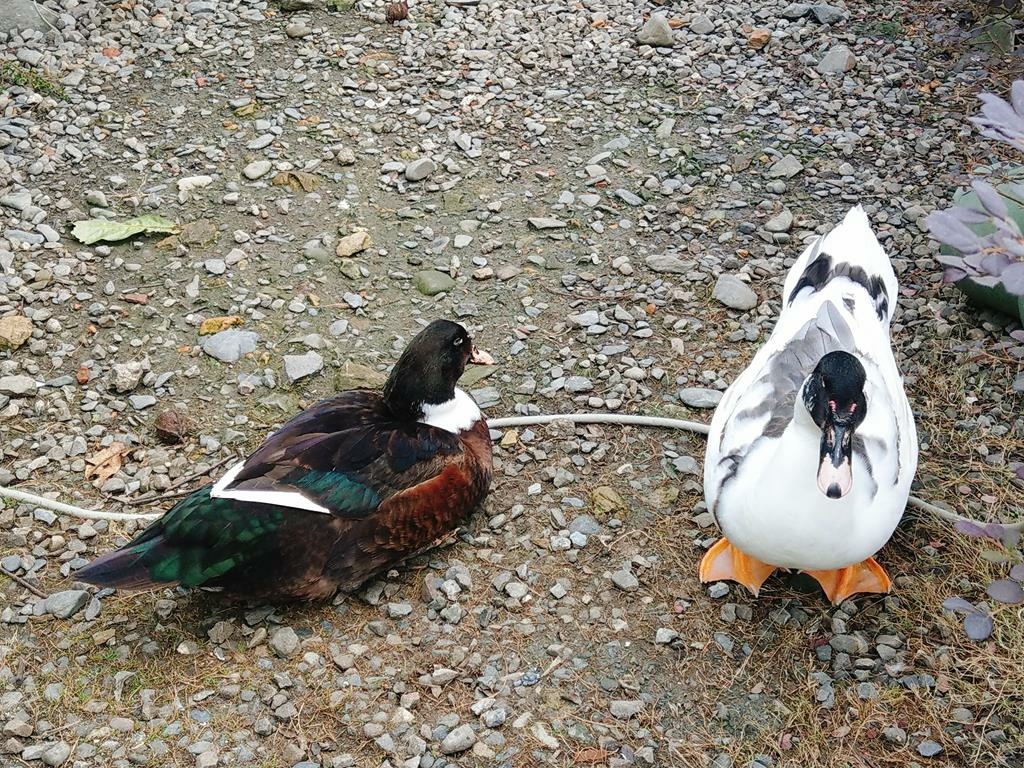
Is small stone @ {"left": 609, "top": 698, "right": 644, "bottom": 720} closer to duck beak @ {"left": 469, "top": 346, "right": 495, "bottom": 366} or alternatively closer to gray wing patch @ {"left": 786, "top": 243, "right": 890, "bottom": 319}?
duck beak @ {"left": 469, "top": 346, "right": 495, "bottom": 366}

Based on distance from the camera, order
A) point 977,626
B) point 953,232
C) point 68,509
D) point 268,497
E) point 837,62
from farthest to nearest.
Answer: point 837,62
point 68,509
point 268,497
point 977,626
point 953,232

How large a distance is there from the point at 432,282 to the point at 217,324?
1.00 meters

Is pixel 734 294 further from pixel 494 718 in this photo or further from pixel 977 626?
pixel 977 626

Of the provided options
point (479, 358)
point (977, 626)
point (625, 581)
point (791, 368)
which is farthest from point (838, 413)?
point (479, 358)

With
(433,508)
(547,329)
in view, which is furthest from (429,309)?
(433,508)

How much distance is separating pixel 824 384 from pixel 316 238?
300 cm

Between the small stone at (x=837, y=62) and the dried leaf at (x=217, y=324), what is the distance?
11.7ft

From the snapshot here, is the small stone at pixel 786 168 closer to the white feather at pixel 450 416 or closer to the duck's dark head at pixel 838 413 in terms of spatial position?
the white feather at pixel 450 416

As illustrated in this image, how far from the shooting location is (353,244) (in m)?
5.15

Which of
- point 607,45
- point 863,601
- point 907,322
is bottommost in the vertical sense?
point 863,601

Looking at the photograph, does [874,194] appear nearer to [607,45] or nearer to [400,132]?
[607,45]

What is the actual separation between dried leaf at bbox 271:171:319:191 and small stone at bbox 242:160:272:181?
0.27 ft

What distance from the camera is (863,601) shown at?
3.50 metres

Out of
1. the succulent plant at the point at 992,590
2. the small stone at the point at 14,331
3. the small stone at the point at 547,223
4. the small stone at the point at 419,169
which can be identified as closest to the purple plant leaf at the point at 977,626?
the succulent plant at the point at 992,590
